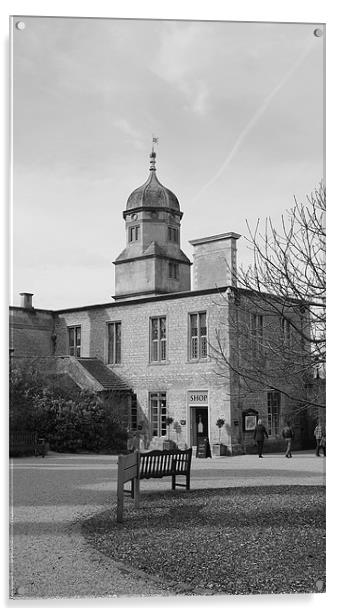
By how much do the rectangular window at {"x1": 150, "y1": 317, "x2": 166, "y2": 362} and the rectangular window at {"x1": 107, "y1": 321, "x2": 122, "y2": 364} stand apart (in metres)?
0.65

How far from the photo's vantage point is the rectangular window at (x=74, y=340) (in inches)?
496

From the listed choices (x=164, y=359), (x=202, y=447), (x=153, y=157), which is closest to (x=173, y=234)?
(x=164, y=359)

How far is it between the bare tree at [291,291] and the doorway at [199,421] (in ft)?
23.8

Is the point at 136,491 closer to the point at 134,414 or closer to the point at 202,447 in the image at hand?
the point at 134,414

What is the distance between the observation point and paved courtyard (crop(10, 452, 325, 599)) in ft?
15.3

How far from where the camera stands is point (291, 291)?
6.13 metres

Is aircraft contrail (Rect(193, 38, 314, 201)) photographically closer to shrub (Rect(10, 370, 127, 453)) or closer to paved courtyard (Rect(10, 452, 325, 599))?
paved courtyard (Rect(10, 452, 325, 599))

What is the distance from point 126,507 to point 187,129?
4007mm

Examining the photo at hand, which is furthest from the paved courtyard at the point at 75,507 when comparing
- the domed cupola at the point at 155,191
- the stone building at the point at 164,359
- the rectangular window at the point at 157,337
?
the domed cupola at the point at 155,191

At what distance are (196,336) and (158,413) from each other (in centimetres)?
181

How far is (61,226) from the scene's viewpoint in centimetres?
612

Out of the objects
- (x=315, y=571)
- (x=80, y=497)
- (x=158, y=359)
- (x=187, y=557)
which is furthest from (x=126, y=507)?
(x=158, y=359)

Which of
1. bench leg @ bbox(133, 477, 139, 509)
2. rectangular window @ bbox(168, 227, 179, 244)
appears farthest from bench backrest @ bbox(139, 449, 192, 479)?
rectangular window @ bbox(168, 227, 179, 244)
